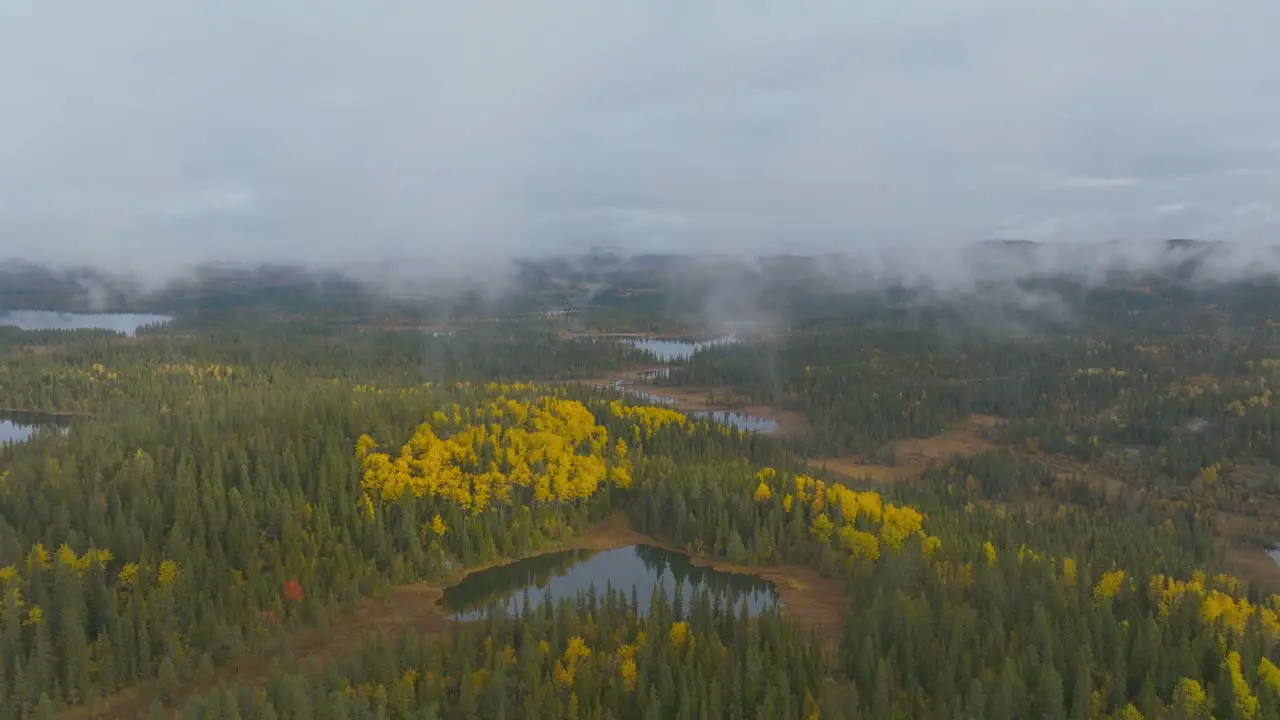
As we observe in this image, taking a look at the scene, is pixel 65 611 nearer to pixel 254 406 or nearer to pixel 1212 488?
pixel 254 406

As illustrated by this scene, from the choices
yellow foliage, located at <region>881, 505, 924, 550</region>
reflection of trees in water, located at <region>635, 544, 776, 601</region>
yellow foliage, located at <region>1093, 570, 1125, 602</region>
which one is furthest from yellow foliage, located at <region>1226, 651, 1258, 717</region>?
reflection of trees in water, located at <region>635, 544, 776, 601</region>

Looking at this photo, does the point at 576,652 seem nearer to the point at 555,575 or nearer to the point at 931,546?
the point at 555,575

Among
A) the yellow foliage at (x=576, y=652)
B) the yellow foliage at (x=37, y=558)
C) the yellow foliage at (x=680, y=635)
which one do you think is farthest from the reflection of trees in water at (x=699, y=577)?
the yellow foliage at (x=37, y=558)

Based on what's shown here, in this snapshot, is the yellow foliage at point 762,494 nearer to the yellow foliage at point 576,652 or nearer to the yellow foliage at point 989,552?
the yellow foliage at point 989,552

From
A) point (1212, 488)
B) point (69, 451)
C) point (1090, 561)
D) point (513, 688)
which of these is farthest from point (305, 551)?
point (1212, 488)

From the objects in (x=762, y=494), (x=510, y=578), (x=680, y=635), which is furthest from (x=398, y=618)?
(x=762, y=494)

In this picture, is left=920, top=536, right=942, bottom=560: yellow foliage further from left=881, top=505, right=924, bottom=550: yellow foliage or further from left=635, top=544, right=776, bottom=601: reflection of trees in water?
left=635, top=544, right=776, bottom=601: reflection of trees in water
